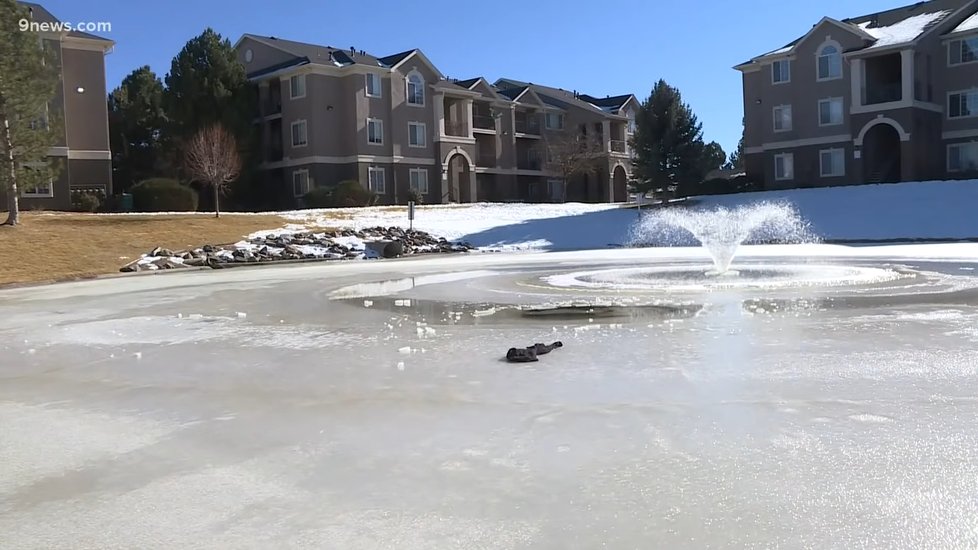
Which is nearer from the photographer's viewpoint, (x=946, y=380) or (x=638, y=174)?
(x=946, y=380)

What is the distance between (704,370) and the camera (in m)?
6.75

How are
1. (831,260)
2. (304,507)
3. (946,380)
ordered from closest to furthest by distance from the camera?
(304,507), (946,380), (831,260)

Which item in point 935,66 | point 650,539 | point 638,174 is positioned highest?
point 935,66

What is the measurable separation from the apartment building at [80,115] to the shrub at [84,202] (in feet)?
0.88

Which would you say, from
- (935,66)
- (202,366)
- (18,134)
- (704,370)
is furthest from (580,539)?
(935,66)

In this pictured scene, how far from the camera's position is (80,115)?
41.0 meters

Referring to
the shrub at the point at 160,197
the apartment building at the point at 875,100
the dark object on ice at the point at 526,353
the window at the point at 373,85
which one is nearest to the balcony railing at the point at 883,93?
the apartment building at the point at 875,100

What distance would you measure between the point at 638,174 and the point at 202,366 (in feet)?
143

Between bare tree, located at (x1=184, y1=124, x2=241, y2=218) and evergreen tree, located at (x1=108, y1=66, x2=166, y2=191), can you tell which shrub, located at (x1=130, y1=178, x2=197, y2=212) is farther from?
evergreen tree, located at (x1=108, y1=66, x2=166, y2=191)

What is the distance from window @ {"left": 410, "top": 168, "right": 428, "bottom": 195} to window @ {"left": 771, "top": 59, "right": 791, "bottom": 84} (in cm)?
2243

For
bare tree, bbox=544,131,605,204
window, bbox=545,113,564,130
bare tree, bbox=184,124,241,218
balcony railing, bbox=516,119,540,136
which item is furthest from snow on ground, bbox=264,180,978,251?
window, bbox=545,113,564,130

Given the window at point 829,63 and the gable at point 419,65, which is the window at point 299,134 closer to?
the gable at point 419,65

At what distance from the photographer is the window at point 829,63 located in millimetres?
46188

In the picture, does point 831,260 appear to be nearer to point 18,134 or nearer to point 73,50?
point 18,134
